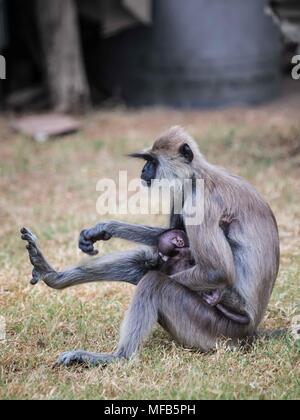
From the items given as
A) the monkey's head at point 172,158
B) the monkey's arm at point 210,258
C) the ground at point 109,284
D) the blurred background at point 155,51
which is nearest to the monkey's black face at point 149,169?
the monkey's head at point 172,158

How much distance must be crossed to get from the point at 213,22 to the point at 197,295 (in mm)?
8012

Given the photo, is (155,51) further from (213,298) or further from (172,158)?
(213,298)

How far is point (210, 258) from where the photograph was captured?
4.12m

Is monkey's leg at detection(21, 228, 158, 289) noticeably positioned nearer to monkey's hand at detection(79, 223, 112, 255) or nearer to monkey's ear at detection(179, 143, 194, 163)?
monkey's hand at detection(79, 223, 112, 255)

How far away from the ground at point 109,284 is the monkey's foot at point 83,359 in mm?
47

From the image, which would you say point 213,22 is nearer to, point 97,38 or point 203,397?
point 97,38

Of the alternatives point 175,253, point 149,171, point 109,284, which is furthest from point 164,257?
point 109,284

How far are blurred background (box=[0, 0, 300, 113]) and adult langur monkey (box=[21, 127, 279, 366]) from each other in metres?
7.05

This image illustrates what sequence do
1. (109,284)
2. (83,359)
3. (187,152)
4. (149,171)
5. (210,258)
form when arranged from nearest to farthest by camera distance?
1. (210,258)
2. (83,359)
3. (187,152)
4. (149,171)
5. (109,284)

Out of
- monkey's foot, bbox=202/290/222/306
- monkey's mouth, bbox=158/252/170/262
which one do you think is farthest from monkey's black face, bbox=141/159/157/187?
monkey's foot, bbox=202/290/222/306

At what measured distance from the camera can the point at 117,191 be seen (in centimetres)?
821

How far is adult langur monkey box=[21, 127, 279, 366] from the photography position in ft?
13.7

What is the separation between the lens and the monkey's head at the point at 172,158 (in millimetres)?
4496

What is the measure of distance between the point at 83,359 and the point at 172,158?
127 cm
